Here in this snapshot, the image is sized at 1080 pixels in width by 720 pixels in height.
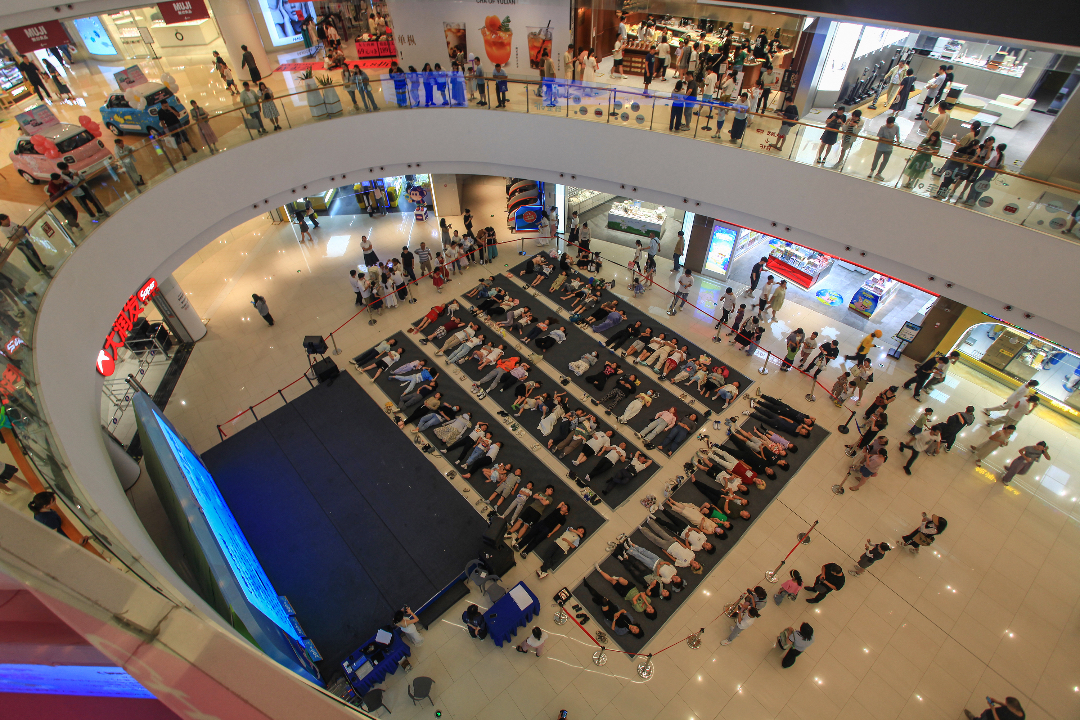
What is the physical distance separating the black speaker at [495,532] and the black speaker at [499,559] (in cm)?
10

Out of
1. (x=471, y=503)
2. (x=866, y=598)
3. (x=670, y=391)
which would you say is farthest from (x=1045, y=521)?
(x=471, y=503)

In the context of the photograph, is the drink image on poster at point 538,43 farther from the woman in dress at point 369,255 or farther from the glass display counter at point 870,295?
the glass display counter at point 870,295

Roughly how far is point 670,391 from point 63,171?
14.4 meters

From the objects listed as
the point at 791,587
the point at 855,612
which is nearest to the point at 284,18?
the point at 791,587

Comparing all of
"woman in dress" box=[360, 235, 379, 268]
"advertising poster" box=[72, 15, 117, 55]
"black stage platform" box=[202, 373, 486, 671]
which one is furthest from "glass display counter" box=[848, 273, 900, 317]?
"advertising poster" box=[72, 15, 117, 55]

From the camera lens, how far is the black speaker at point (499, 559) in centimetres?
1047

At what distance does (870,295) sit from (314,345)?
→ 51.8ft

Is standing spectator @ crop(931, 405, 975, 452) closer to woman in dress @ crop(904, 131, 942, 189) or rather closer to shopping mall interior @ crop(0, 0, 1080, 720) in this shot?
shopping mall interior @ crop(0, 0, 1080, 720)

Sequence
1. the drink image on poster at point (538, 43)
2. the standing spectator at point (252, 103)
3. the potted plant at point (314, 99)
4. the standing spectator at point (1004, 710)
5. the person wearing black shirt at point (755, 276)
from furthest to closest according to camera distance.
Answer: the drink image on poster at point (538, 43)
the person wearing black shirt at point (755, 276)
the potted plant at point (314, 99)
the standing spectator at point (252, 103)
the standing spectator at point (1004, 710)

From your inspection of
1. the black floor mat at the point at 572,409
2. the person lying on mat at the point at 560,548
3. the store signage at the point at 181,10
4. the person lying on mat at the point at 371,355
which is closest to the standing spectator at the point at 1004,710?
the black floor mat at the point at 572,409

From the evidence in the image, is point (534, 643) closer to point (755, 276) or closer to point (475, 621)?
point (475, 621)

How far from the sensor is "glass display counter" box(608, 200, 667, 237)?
1886 cm

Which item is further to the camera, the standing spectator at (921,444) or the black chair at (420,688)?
the standing spectator at (921,444)

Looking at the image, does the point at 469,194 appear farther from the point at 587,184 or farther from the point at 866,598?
the point at 866,598
